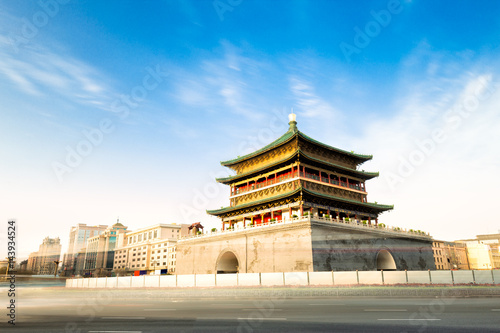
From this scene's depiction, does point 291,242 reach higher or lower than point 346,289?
higher

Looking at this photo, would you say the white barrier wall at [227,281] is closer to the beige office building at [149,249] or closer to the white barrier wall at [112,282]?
the white barrier wall at [112,282]

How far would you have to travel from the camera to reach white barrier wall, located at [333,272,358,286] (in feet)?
73.5

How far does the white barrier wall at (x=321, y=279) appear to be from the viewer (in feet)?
74.2

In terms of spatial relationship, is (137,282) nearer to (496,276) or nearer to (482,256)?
(496,276)

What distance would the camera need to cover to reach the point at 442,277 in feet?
70.6

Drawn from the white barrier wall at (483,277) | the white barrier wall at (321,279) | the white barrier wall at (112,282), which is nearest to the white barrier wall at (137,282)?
the white barrier wall at (112,282)

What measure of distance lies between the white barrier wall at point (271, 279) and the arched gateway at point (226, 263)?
13.7 m

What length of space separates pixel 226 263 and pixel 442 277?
76.7 feet

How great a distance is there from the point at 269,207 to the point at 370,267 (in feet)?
41.0

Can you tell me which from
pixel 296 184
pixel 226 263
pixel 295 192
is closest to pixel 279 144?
pixel 296 184

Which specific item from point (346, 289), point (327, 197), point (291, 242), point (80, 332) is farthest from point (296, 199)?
point (80, 332)

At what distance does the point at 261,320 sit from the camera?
9.10 m

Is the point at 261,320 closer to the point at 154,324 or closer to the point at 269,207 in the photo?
the point at 154,324

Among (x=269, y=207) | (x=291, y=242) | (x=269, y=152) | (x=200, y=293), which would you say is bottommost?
(x=200, y=293)
